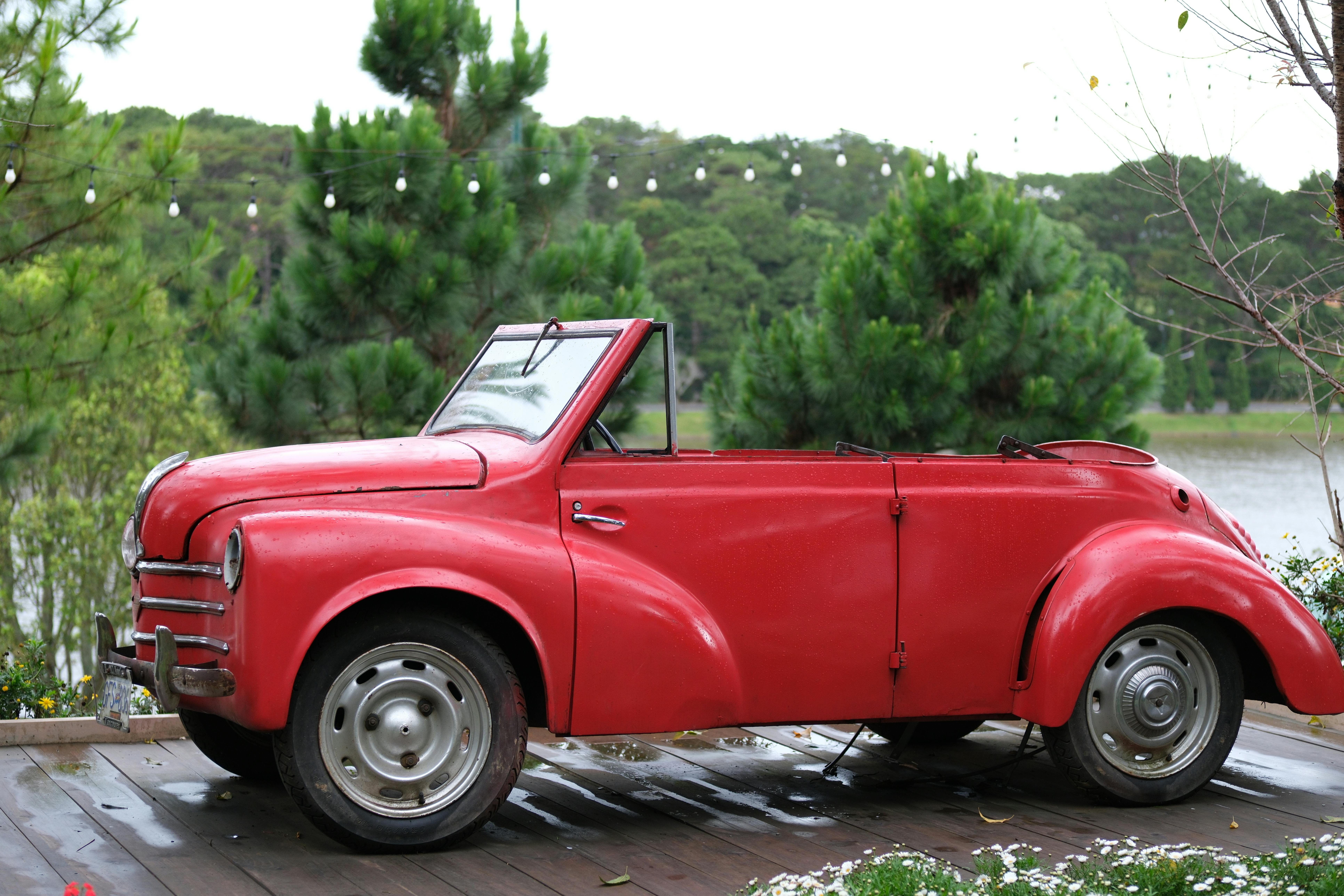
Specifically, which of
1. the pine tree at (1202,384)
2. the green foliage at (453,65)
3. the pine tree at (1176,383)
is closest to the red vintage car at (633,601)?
the green foliage at (453,65)

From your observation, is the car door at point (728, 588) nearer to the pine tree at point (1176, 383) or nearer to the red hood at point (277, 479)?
the red hood at point (277, 479)

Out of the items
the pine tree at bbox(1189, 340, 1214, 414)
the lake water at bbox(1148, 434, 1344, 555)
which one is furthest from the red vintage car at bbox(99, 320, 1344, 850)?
the pine tree at bbox(1189, 340, 1214, 414)

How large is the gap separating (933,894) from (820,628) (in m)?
1.32

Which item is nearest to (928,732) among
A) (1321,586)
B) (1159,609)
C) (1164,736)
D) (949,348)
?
(1164,736)

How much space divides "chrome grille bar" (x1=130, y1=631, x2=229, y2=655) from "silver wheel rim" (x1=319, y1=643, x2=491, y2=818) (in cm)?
37

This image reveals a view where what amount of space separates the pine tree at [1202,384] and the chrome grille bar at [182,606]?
33169 millimetres

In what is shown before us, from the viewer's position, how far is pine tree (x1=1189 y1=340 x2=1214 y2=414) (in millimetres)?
Result: 34750

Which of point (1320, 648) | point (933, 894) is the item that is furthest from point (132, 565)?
point (1320, 648)

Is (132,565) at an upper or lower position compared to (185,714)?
upper

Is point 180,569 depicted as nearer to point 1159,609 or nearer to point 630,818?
point 630,818

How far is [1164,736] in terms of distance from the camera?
514 cm

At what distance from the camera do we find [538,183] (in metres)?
16.3

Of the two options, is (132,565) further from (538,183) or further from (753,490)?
(538,183)

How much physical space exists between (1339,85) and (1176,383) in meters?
31.4
